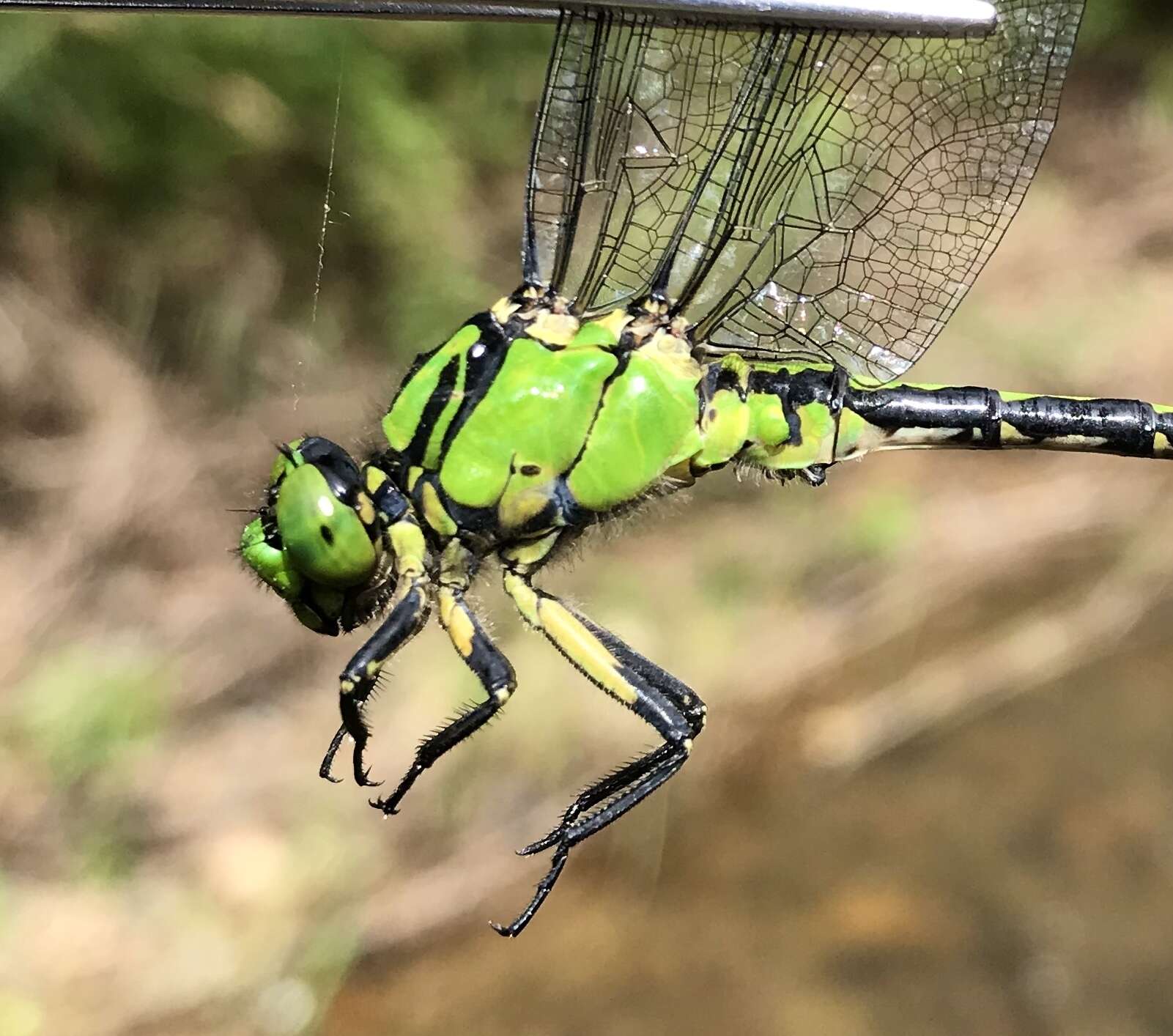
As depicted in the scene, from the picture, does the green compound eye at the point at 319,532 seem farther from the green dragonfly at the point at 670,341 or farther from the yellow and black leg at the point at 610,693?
the yellow and black leg at the point at 610,693

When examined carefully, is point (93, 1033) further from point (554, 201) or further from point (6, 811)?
point (554, 201)

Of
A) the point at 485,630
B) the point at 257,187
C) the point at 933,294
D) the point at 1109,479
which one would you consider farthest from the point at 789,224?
the point at 1109,479

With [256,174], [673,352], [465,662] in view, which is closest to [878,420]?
[673,352]

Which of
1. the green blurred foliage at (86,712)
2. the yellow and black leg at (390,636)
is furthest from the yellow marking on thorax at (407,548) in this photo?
the green blurred foliage at (86,712)

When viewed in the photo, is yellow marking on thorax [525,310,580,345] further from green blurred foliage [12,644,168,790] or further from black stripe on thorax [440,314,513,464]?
green blurred foliage [12,644,168,790]

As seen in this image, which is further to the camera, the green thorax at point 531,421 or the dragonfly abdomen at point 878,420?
the dragonfly abdomen at point 878,420

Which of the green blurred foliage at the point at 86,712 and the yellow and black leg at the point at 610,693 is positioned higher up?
the yellow and black leg at the point at 610,693

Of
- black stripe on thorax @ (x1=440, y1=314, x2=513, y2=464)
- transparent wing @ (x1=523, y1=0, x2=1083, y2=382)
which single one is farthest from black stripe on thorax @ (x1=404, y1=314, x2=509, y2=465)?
transparent wing @ (x1=523, y1=0, x2=1083, y2=382)
